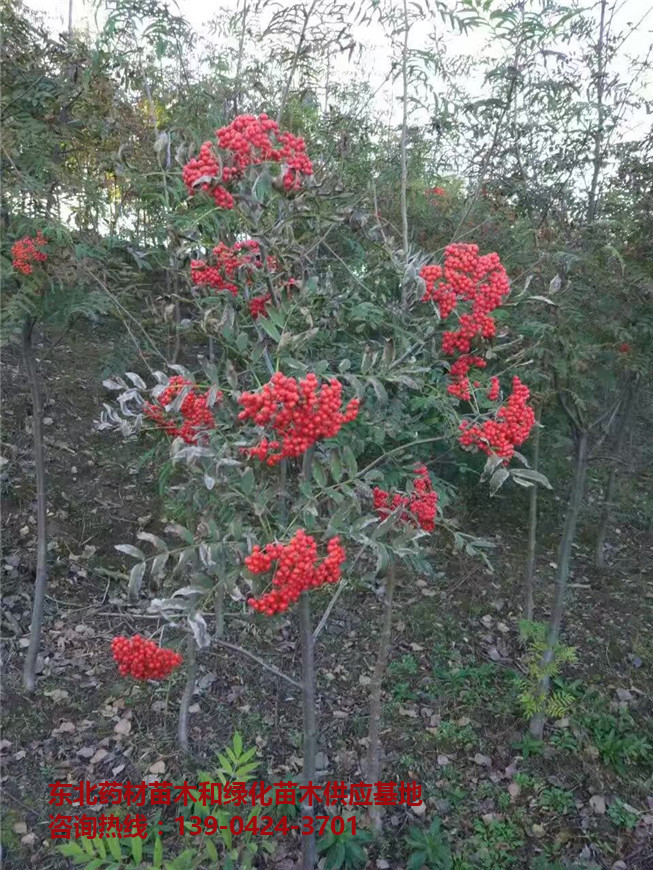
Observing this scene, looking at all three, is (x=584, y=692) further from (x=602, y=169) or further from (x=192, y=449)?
(x=192, y=449)

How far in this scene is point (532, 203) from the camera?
113 inches

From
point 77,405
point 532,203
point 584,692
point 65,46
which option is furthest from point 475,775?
point 77,405

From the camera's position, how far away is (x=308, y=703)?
84.7 inches

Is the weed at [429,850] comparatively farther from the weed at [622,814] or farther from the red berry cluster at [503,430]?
the red berry cluster at [503,430]

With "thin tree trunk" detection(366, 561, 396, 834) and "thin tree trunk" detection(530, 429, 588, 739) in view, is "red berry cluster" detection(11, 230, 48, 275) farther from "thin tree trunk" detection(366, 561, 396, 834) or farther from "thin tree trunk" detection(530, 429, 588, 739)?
"thin tree trunk" detection(530, 429, 588, 739)

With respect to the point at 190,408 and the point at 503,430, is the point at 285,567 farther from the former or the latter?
the point at 503,430

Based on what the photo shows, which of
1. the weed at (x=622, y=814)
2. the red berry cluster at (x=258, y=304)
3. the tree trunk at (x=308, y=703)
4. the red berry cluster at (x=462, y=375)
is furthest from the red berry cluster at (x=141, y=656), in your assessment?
the weed at (x=622, y=814)

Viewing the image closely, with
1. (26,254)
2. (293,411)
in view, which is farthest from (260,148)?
(26,254)

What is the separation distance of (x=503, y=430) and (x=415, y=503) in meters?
0.40

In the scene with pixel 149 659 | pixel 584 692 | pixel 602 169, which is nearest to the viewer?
pixel 149 659

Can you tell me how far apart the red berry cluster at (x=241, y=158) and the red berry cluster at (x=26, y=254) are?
112 cm

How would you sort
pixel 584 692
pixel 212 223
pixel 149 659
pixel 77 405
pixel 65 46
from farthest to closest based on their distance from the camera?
pixel 77 405 → pixel 584 692 → pixel 65 46 → pixel 212 223 → pixel 149 659

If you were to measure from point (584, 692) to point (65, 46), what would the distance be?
359 centimetres

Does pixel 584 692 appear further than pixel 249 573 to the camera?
Yes
